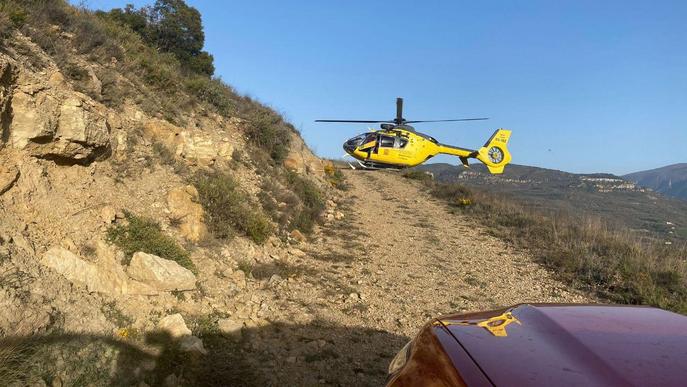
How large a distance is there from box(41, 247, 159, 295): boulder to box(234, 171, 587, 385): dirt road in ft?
5.35

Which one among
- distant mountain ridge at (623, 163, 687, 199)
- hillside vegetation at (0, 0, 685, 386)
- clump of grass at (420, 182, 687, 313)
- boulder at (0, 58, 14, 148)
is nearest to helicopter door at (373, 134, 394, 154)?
hillside vegetation at (0, 0, 685, 386)

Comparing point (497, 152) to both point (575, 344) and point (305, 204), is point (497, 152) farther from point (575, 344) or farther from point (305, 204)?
point (575, 344)

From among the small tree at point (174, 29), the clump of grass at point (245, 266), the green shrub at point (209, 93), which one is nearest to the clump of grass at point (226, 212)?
the clump of grass at point (245, 266)

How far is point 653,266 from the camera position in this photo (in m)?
8.65

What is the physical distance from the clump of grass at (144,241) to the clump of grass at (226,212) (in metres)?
1.40

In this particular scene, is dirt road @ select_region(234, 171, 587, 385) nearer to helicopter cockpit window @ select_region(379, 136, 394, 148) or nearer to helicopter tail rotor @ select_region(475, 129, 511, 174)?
helicopter cockpit window @ select_region(379, 136, 394, 148)

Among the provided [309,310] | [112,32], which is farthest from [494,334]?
[112,32]

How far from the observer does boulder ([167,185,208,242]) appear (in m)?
7.07

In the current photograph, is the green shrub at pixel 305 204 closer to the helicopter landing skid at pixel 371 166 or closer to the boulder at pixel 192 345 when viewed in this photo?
the helicopter landing skid at pixel 371 166

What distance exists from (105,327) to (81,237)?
5.19ft

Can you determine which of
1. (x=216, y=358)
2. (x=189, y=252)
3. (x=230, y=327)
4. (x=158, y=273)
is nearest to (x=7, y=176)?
(x=158, y=273)

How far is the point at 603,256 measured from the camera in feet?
31.6

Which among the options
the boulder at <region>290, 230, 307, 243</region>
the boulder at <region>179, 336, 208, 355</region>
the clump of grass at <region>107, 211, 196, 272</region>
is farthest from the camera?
the boulder at <region>290, 230, 307, 243</region>

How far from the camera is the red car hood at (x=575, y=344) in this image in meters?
1.80
